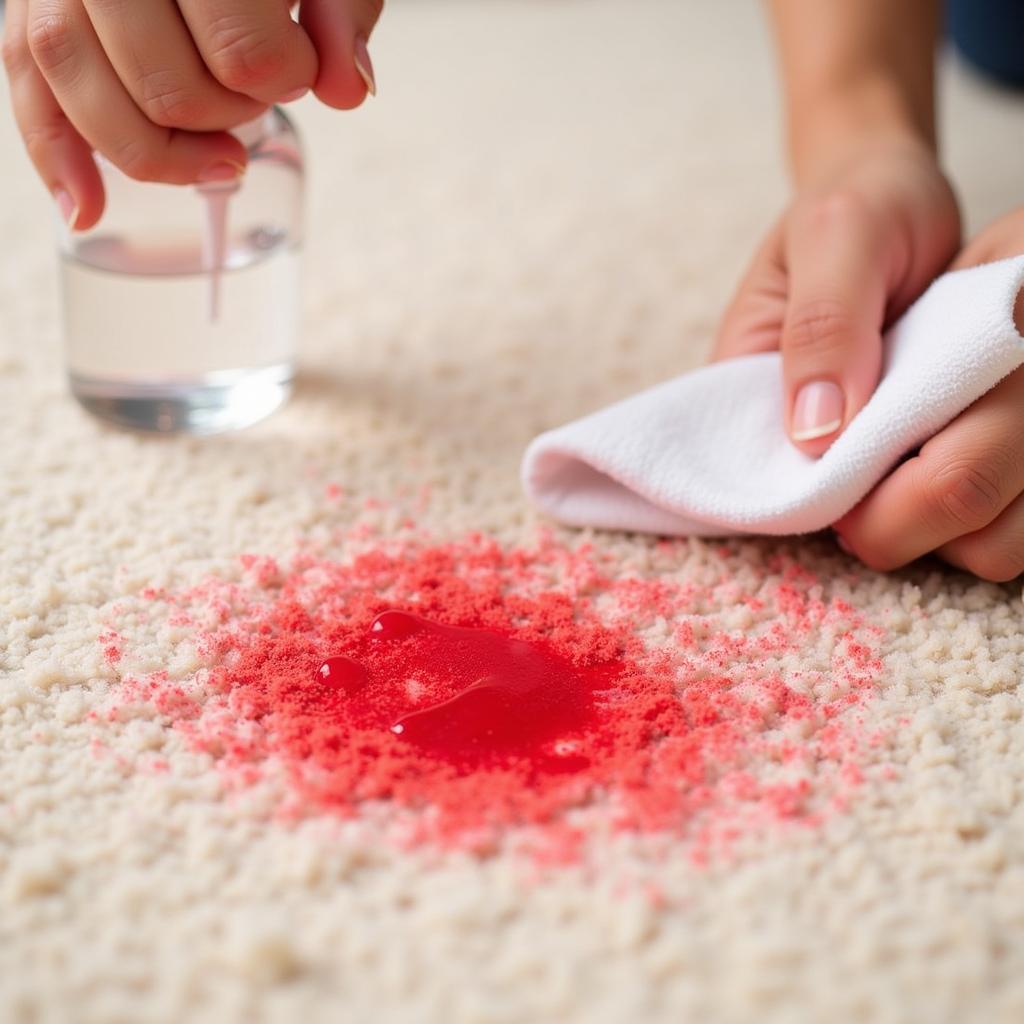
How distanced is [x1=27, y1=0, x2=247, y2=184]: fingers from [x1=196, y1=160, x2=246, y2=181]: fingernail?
0.01 meters

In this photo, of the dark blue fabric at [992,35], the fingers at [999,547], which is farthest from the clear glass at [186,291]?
the dark blue fabric at [992,35]

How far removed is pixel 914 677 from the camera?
568mm

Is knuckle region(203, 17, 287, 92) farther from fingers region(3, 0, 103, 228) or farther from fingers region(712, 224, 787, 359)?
fingers region(712, 224, 787, 359)

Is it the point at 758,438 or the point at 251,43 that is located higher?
the point at 251,43

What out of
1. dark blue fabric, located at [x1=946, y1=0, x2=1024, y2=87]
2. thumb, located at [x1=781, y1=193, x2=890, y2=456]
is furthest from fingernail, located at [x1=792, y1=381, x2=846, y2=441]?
dark blue fabric, located at [x1=946, y1=0, x2=1024, y2=87]

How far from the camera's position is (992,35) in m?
1.33

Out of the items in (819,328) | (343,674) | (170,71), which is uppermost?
(170,71)

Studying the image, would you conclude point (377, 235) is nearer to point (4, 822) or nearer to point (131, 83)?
point (131, 83)

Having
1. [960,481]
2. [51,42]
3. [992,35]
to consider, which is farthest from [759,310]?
[992,35]

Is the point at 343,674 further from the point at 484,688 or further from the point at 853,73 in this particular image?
the point at 853,73

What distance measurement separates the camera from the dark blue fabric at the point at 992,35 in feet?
4.23

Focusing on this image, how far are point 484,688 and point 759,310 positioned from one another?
310 millimetres

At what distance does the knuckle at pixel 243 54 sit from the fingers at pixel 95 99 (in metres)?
0.05

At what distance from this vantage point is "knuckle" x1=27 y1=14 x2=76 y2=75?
0.60 meters
